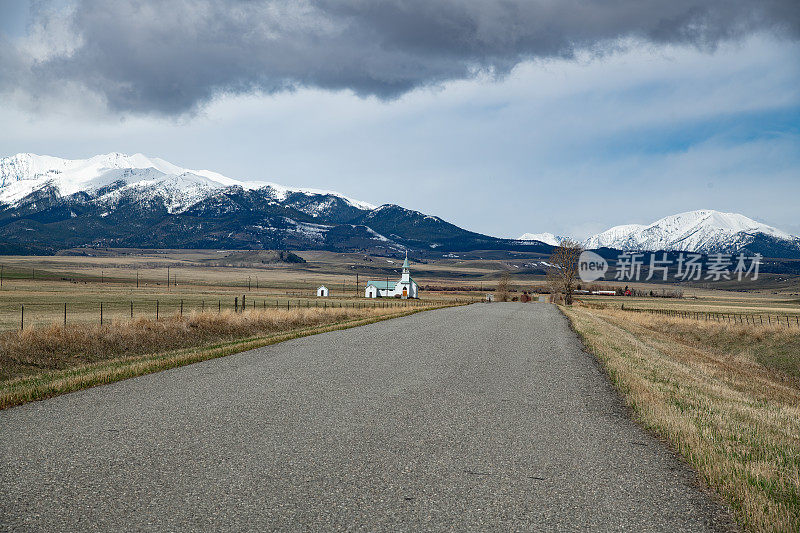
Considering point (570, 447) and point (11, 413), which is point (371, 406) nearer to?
point (570, 447)

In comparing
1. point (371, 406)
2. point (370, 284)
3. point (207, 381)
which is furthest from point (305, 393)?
point (370, 284)

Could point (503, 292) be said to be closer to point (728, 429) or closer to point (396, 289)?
point (396, 289)

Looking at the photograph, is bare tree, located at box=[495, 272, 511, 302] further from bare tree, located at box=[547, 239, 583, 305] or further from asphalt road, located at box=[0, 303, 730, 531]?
asphalt road, located at box=[0, 303, 730, 531]

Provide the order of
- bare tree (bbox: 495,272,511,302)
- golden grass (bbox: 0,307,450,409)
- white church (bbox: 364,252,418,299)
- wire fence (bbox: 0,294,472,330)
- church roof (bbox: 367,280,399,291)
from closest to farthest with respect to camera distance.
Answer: golden grass (bbox: 0,307,450,409) < wire fence (bbox: 0,294,472,330) < bare tree (bbox: 495,272,511,302) < white church (bbox: 364,252,418,299) < church roof (bbox: 367,280,399,291)

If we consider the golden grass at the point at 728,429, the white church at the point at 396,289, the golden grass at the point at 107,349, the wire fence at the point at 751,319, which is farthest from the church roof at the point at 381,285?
the golden grass at the point at 728,429

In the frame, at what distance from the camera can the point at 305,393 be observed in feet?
38.2

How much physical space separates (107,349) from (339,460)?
15.1 m

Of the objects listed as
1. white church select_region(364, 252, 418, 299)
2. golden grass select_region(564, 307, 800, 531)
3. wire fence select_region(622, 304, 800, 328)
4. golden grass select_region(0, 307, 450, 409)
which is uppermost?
golden grass select_region(564, 307, 800, 531)

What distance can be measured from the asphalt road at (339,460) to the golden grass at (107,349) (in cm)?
94

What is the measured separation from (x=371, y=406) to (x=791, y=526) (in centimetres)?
652

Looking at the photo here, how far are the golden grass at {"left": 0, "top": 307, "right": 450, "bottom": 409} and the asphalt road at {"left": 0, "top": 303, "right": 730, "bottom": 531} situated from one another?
94 centimetres

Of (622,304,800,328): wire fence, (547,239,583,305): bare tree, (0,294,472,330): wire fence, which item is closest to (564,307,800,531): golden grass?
(0,294,472,330): wire fence

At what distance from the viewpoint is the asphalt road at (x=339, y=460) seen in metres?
5.70

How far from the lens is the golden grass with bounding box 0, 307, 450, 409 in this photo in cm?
1295
